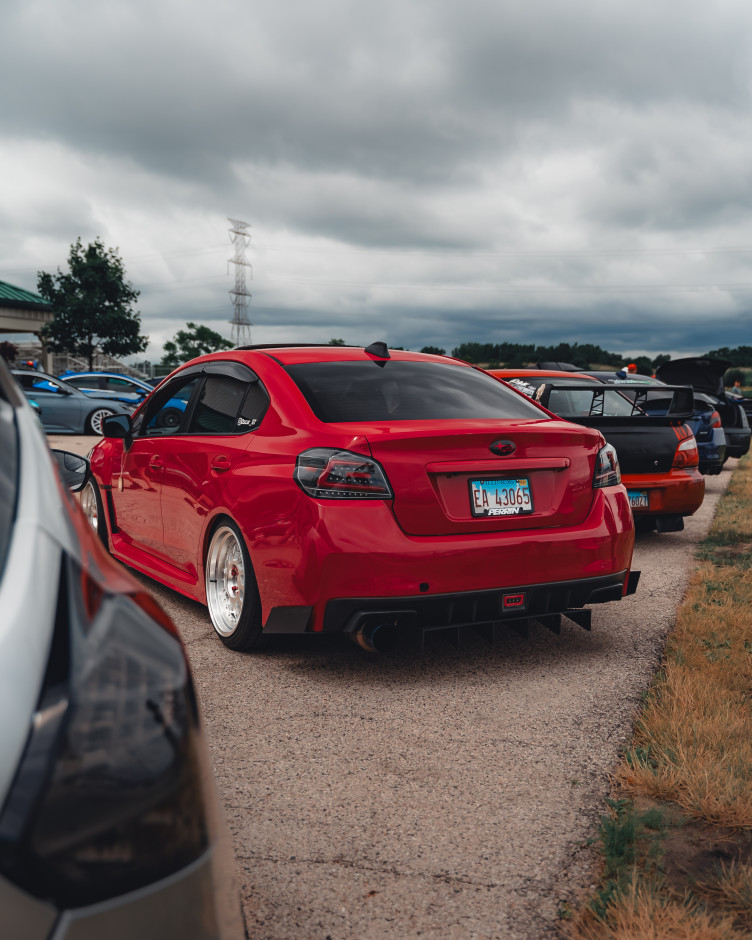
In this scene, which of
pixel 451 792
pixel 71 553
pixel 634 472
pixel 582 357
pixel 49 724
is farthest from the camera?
pixel 582 357

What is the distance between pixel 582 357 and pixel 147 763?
46572mm

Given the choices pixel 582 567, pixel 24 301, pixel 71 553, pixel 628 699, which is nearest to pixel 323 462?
pixel 582 567

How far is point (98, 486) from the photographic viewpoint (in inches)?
Answer: 257

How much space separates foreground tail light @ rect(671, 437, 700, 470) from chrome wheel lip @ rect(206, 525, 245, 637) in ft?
15.5

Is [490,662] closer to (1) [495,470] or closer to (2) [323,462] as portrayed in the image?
(1) [495,470]

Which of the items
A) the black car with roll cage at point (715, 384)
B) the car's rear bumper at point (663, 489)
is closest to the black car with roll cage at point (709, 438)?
the black car with roll cage at point (715, 384)

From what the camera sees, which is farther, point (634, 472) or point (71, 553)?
point (634, 472)

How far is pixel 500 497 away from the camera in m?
4.27

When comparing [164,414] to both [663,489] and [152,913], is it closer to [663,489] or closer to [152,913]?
[663,489]

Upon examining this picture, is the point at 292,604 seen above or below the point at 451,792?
above

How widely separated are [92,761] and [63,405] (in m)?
21.3

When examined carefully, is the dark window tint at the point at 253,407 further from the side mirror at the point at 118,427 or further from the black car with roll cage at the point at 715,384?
the black car with roll cage at the point at 715,384

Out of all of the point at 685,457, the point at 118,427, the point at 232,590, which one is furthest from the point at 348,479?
the point at 685,457

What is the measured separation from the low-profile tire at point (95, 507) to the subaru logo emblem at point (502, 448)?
10.3ft
